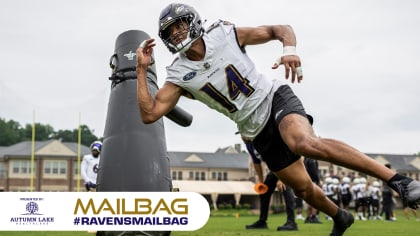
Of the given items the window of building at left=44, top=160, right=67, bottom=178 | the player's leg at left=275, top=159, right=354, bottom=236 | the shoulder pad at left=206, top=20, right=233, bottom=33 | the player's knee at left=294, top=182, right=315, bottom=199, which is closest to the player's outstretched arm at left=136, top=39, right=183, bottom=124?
the shoulder pad at left=206, top=20, right=233, bottom=33

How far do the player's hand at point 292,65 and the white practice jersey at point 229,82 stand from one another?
52 cm

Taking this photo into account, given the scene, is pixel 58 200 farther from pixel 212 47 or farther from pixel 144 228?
pixel 212 47

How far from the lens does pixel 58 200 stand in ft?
25.9

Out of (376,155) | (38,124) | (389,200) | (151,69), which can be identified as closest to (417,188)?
(151,69)

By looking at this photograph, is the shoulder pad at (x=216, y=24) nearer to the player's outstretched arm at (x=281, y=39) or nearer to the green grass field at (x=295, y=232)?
the player's outstretched arm at (x=281, y=39)

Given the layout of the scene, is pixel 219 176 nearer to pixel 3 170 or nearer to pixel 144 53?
pixel 3 170

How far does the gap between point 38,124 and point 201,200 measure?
126 m

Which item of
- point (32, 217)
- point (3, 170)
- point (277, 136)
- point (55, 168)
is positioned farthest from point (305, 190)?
point (3, 170)

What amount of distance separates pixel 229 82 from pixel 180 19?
898 millimetres

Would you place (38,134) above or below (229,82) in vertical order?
above

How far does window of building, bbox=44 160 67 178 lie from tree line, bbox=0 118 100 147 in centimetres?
4365

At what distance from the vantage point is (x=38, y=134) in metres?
126

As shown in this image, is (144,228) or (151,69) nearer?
(144,228)

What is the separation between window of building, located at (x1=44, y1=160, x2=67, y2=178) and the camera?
256 ft
